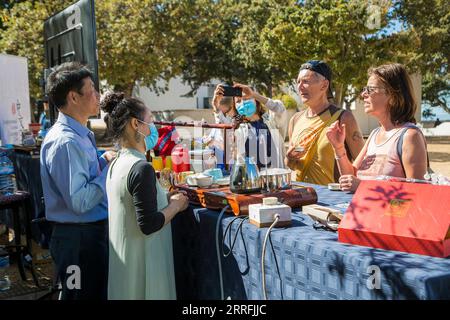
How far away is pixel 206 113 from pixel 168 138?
81.1 feet

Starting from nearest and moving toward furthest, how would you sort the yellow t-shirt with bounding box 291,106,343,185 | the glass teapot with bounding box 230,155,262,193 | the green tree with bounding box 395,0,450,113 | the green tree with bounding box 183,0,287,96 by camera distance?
1. the glass teapot with bounding box 230,155,262,193
2. the yellow t-shirt with bounding box 291,106,343,185
3. the green tree with bounding box 395,0,450,113
4. the green tree with bounding box 183,0,287,96

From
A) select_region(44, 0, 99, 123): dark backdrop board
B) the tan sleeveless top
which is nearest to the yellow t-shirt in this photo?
the tan sleeveless top

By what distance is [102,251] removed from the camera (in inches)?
99.5

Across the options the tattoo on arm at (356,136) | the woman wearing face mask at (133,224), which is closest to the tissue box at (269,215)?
the woman wearing face mask at (133,224)

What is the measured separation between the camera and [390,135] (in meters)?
2.46

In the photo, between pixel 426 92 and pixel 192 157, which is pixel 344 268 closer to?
pixel 192 157

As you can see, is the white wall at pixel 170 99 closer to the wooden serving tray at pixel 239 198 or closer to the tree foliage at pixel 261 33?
the tree foliage at pixel 261 33

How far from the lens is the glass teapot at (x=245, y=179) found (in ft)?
7.32

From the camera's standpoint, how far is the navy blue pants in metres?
2.40

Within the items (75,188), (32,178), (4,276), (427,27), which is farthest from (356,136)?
(427,27)

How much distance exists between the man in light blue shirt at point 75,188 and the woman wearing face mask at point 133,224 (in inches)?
7.9

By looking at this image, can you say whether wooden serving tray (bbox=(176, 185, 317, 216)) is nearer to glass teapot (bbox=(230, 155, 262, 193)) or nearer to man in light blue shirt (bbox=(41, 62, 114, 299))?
glass teapot (bbox=(230, 155, 262, 193))

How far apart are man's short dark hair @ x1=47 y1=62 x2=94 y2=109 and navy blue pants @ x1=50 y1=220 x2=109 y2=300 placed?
671 millimetres
